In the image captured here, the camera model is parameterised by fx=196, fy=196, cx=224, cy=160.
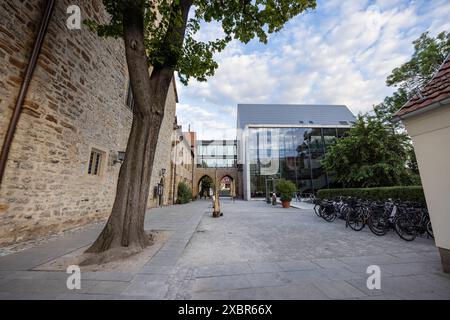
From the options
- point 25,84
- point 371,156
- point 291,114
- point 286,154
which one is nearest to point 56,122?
point 25,84

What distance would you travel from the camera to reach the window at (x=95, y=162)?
7.28 metres

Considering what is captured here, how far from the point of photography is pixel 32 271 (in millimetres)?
2932

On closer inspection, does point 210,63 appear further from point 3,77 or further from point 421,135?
point 421,135

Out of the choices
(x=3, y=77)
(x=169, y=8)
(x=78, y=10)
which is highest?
(x=78, y=10)

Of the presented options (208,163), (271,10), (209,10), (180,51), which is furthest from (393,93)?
(208,163)

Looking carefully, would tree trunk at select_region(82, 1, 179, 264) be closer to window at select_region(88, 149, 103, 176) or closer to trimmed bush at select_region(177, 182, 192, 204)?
window at select_region(88, 149, 103, 176)

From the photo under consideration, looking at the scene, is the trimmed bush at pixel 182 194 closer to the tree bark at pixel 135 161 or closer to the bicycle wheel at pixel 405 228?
the tree bark at pixel 135 161

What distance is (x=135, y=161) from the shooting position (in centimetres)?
431

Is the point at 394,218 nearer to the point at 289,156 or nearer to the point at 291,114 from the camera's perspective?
the point at 289,156

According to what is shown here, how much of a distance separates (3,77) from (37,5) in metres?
2.13

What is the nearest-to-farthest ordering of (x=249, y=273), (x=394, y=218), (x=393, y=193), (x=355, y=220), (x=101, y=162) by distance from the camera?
1. (x=249, y=273)
2. (x=394, y=218)
3. (x=355, y=220)
4. (x=101, y=162)
5. (x=393, y=193)

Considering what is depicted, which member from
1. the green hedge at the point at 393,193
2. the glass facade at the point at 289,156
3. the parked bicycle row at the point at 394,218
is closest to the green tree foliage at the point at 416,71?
the green hedge at the point at 393,193

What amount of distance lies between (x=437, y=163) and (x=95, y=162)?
957 cm

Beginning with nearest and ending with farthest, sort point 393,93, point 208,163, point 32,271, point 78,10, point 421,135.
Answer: point 32,271 < point 421,135 < point 78,10 < point 393,93 < point 208,163
